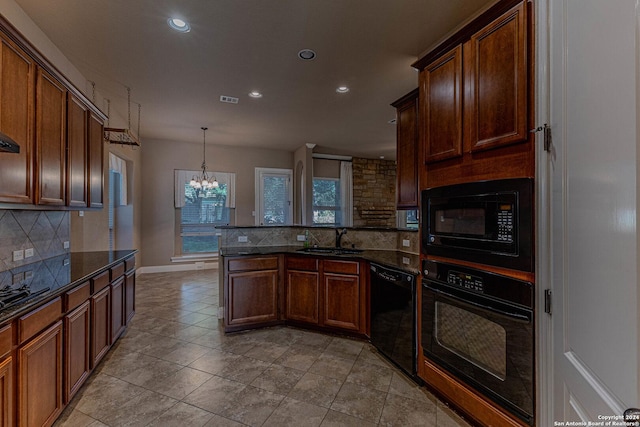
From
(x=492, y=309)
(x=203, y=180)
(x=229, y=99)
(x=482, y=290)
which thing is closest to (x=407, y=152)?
(x=482, y=290)

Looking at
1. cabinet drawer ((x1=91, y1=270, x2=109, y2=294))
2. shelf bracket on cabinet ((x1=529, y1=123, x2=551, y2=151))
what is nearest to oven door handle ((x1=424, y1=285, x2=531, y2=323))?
shelf bracket on cabinet ((x1=529, y1=123, x2=551, y2=151))

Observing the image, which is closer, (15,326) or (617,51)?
(617,51)

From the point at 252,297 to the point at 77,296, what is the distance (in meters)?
1.68

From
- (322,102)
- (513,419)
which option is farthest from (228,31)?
(513,419)

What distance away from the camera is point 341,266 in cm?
315

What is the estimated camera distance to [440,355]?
6.72 feet

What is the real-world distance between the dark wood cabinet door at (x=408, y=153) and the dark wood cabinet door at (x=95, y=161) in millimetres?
3170

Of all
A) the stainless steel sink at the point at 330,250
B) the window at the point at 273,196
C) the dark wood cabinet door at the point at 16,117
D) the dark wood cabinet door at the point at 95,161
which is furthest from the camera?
the window at the point at 273,196

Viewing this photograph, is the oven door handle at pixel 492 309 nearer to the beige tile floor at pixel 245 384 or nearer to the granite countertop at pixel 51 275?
the beige tile floor at pixel 245 384

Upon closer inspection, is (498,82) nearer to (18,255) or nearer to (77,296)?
(77,296)

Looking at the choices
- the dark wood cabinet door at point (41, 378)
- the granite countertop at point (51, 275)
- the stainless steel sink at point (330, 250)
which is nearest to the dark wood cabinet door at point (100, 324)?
the granite countertop at point (51, 275)

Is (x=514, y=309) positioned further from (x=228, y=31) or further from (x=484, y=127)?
(x=228, y=31)

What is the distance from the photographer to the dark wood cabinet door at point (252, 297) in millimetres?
3270

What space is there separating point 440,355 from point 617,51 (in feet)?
6.46
